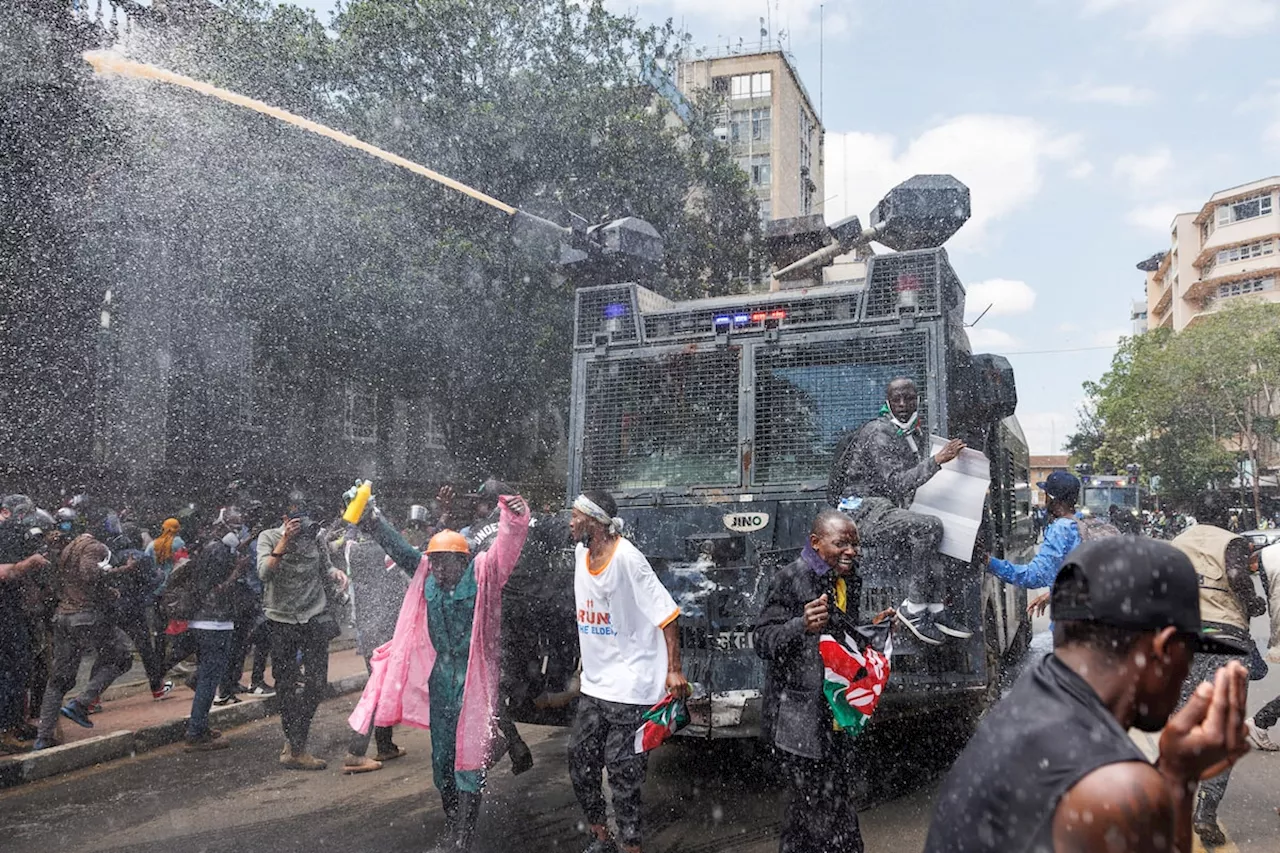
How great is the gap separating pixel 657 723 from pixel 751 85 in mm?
53993

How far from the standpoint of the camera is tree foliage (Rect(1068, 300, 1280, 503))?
38.1 meters

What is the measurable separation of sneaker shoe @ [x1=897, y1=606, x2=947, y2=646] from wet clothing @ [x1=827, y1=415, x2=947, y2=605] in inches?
2.9

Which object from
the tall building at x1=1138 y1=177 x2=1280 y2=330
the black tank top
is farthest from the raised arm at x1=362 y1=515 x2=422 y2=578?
the tall building at x1=1138 y1=177 x2=1280 y2=330

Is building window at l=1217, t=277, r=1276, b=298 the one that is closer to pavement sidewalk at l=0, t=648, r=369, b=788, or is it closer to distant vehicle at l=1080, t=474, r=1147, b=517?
distant vehicle at l=1080, t=474, r=1147, b=517

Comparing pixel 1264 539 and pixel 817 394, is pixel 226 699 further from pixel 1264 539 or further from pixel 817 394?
pixel 1264 539

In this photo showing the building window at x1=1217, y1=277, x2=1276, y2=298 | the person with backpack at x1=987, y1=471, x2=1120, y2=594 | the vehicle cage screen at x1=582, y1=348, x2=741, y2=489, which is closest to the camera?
the person with backpack at x1=987, y1=471, x2=1120, y2=594

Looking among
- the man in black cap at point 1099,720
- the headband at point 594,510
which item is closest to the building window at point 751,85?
the headband at point 594,510

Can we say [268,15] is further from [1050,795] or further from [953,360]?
[1050,795]

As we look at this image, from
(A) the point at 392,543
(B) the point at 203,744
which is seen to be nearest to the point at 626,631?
(A) the point at 392,543

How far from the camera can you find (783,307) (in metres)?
6.53

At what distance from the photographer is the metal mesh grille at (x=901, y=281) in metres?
6.18

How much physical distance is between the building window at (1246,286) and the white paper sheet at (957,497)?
6457cm

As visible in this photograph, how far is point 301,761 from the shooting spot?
23.5ft

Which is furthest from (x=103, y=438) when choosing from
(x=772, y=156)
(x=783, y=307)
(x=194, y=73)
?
(x=772, y=156)
